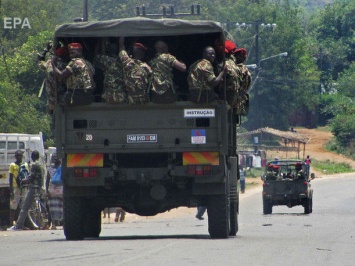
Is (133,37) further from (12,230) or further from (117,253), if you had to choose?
(12,230)

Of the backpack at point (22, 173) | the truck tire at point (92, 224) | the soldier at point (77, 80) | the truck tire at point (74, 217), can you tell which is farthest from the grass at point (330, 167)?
the soldier at point (77, 80)

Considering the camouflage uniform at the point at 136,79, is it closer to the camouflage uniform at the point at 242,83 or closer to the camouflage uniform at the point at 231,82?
the camouflage uniform at the point at 231,82

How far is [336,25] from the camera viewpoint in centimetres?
11412

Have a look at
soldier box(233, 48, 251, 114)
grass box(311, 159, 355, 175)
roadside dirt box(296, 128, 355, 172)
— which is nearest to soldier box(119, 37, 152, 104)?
soldier box(233, 48, 251, 114)

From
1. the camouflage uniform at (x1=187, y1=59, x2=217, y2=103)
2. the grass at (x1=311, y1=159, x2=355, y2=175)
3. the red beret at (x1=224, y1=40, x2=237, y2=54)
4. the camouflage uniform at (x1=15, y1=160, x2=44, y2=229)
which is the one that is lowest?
the camouflage uniform at (x1=15, y1=160, x2=44, y2=229)

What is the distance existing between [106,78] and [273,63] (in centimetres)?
7479

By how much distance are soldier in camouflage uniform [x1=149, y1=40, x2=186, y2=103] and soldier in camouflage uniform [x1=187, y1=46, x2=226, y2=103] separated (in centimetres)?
22

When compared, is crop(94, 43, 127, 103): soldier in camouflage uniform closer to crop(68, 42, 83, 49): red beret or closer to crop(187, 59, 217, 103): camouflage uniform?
crop(68, 42, 83, 49): red beret

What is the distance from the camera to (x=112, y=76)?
16.8 m

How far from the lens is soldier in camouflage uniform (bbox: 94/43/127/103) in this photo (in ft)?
54.6

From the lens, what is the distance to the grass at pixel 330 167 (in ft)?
246

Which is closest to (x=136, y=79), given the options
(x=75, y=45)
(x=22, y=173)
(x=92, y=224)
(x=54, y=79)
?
(x=75, y=45)

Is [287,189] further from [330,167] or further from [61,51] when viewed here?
[330,167]

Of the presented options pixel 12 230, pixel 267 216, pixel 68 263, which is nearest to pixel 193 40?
pixel 68 263
